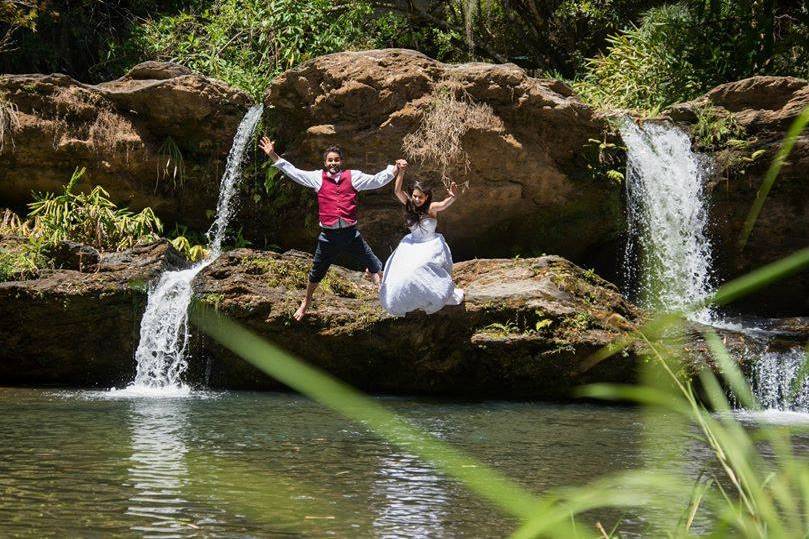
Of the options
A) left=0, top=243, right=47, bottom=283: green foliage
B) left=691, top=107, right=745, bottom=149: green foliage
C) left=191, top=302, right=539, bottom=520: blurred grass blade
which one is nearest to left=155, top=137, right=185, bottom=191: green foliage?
left=0, top=243, right=47, bottom=283: green foliage

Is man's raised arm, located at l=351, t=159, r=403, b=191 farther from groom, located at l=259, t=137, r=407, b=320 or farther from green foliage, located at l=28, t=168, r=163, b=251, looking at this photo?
green foliage, located at l=28, t=168, r=163, b=251

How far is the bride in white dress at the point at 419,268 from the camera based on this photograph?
9.73 m

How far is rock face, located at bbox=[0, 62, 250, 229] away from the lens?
526 inches

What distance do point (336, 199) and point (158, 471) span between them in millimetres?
4859

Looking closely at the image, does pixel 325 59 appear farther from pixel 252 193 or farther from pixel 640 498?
pixel 640 498

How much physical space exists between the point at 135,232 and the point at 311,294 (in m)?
3.98

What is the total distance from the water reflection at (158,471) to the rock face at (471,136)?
212 inches

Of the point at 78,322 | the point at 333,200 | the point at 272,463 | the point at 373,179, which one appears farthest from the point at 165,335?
the point at 272,463

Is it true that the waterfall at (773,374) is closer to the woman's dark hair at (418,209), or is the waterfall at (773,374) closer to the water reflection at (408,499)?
the woman's dark hair at (418,209)

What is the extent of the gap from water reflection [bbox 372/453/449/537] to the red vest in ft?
13.5

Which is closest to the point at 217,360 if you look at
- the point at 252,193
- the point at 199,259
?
the point at 199,259

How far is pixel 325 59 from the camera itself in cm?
1318

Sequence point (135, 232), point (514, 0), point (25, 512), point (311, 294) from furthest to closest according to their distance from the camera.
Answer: point (514, 0)
point (135, 232)
point (311, 294)
point (25, 512)

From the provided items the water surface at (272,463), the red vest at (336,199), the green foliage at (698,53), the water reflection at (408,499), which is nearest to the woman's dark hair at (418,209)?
the red vest at (336,199)
